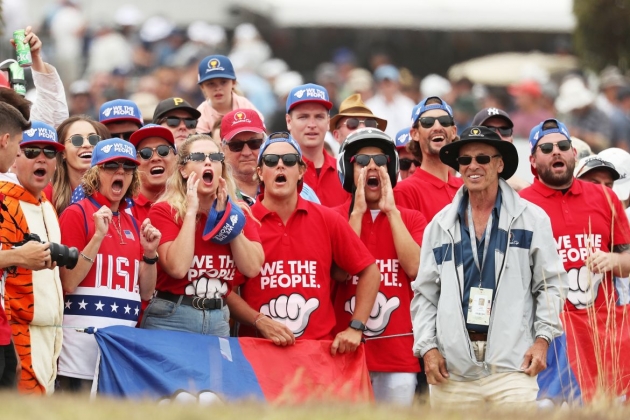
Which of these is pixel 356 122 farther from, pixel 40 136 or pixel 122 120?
pixel 40 136

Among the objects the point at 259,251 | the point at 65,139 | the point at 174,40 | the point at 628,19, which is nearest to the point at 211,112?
the point at 65,139

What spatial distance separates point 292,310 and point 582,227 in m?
2.44

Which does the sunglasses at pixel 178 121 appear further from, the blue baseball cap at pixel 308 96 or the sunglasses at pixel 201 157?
the sunglasses at pixel 201 157

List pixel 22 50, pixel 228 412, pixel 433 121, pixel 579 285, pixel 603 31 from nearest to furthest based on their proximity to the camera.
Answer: pixel 228 412, pixel 579 285, pixel 22 50, pixel 433 121, pixel 603 31

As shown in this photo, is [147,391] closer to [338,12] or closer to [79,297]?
[79,297]

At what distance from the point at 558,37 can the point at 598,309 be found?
19028mm

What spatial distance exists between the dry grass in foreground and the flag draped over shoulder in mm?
2620

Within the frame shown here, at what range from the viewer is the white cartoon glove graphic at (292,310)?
951cm

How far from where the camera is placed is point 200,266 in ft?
30.2

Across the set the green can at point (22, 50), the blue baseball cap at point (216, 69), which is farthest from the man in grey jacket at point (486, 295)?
the blue baseball cap at point (216, 69)

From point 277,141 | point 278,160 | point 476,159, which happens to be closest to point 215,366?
point 278,160

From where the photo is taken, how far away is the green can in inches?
404

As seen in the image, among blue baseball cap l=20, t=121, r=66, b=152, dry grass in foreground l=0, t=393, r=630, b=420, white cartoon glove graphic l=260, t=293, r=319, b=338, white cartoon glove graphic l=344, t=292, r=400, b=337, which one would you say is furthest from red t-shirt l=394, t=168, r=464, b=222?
dry grass in foreground l=0, t=393, r=630, b=420

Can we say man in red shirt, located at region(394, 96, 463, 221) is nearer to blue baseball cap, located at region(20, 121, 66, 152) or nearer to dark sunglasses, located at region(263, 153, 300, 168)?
dark sunglasses, located at region(263, 153, 300, 168)
